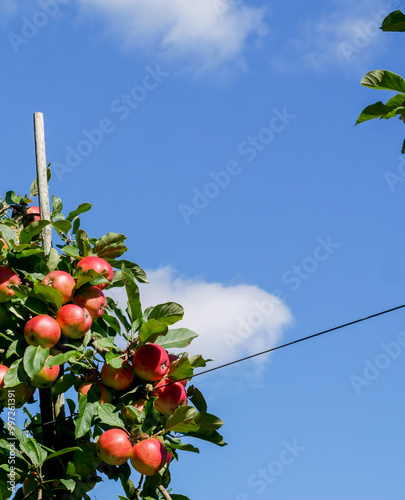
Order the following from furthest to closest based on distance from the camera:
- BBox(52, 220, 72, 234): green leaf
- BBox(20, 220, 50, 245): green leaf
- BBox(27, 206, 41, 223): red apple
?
BBox(27, 206, 41, 223): red apple → BBox(52, 220, 72, 234): green leaf → BBox(20, 220, 50, 245): green leaf

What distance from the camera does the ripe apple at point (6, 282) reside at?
214 centimetres

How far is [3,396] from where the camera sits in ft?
6.94

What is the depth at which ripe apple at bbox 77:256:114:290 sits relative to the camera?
223 centimetres

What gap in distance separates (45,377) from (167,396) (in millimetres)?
403

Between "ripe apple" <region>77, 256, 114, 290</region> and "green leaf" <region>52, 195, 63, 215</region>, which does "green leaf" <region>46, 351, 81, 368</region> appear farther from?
"green leaf" <region>52, 195, 63, 215</region>

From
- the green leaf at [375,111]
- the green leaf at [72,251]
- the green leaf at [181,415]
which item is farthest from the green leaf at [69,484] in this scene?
the green leaf at [375,111]

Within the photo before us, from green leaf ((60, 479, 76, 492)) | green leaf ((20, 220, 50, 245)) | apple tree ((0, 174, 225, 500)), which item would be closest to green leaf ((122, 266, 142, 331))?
apple tree ((0, 174, 225, 500))

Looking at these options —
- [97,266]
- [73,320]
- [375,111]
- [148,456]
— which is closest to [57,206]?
[97,266]

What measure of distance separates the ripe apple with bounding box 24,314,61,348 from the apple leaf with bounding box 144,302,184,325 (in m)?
0.34

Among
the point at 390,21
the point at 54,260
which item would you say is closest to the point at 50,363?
the point at 54,260

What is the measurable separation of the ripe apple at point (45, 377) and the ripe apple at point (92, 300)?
0.22 meters

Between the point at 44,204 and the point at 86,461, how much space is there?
99 cm

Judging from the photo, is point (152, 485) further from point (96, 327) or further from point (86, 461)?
point (96, 327)

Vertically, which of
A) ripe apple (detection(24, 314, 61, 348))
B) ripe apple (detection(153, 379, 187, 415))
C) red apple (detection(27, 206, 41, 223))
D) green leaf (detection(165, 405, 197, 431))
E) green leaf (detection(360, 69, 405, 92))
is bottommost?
green leaf (detection(165, 405, 197, 431))
